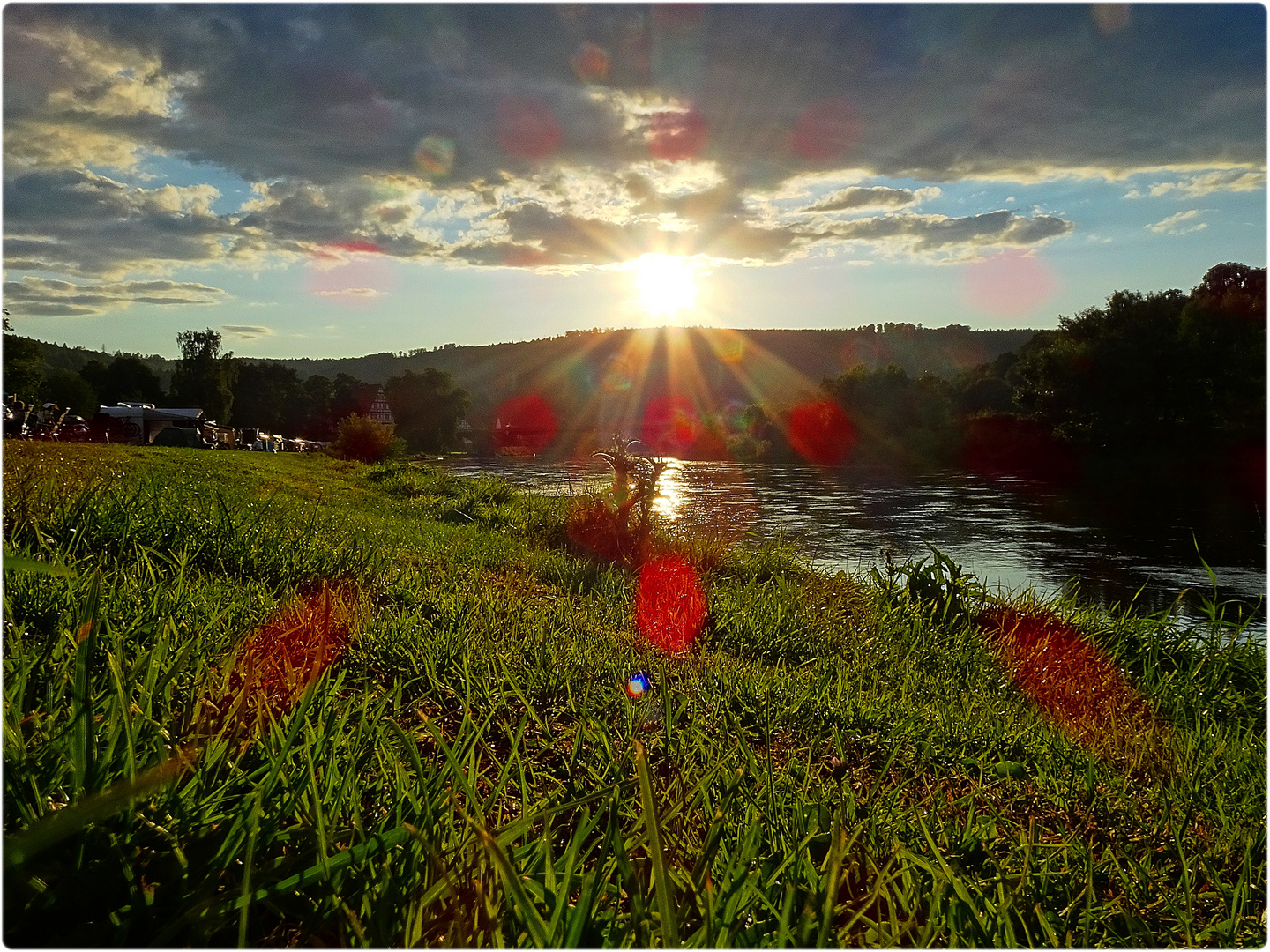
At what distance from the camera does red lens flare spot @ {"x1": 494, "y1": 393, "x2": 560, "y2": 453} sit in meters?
59.6

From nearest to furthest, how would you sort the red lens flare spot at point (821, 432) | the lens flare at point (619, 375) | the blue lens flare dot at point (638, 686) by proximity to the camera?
the blue lens flare dot at point (638, 686), the red lens flare spot at point (821, 432), the lens flare at point (619, 375)

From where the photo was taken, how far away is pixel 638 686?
3.97m

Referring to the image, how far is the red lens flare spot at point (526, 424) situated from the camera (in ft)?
195

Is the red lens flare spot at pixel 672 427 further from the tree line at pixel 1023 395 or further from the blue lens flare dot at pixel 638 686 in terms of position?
the blue lens flare dot at pixel 638 686

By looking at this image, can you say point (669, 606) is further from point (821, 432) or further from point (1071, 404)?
point (821, 432)

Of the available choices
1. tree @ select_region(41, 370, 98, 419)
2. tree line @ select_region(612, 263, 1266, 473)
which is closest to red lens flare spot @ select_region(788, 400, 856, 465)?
tree line @ select_region(612, 263, 1266, 473)

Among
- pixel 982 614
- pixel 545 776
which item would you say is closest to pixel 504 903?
Answer: pixel 545 776

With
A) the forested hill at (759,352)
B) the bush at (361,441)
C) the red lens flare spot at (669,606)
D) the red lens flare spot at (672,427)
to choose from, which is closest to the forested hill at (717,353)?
the forested hill at (759,352)

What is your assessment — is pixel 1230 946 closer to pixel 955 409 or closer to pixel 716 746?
pixel 716 746

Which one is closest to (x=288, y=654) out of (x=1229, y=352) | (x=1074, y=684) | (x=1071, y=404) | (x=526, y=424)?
(x=1074, y=684)

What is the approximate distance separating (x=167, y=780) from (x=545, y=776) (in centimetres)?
134

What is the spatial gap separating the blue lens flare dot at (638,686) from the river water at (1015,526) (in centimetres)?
600

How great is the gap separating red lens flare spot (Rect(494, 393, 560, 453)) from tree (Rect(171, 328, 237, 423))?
2368 centimetres

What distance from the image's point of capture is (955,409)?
5338cm
